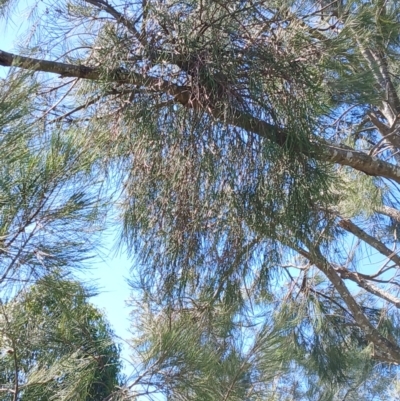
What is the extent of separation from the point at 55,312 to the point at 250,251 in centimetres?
70

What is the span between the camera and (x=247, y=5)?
5.68 feet

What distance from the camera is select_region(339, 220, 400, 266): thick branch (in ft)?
10.4

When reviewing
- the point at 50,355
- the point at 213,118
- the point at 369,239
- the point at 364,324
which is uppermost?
the point at 369,239

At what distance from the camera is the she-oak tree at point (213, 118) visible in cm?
157

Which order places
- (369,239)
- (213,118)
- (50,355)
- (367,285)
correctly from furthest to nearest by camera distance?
(367,285)
(369,239)
(50,355)
(213,118)

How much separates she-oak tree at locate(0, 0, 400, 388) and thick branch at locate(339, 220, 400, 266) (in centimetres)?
121

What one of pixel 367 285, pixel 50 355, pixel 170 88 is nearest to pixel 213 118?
pixel 170 88

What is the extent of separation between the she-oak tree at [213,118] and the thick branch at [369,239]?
1214mm

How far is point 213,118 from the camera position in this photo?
156 centimetres

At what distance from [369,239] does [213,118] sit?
1.99 m

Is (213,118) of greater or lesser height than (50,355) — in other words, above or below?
above

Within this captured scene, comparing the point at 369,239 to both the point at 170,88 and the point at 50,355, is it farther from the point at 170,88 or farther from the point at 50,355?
the point at 170,88

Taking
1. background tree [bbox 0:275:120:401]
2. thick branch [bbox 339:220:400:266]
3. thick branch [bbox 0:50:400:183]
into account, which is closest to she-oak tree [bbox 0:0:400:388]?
thick branch [bbox 0:50:400:183]

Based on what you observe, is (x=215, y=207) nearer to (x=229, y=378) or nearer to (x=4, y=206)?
(x=4, y=206)
